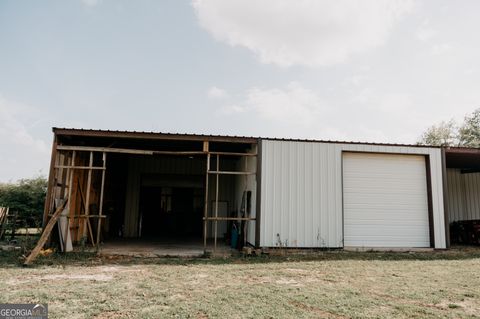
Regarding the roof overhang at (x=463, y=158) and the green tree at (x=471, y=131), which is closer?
the roof overhang at (x=463, y=158)

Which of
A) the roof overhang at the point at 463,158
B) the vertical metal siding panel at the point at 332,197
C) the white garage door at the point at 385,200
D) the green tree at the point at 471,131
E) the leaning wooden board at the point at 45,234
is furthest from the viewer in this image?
the green tree at the point at 471,131

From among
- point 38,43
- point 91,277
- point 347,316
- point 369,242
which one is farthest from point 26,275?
point 369,242

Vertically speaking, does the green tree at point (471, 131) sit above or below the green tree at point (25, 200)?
above

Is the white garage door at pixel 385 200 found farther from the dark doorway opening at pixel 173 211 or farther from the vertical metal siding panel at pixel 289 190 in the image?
the dark doorway opening at pixel 173 211

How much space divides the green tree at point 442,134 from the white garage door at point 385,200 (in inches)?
1197

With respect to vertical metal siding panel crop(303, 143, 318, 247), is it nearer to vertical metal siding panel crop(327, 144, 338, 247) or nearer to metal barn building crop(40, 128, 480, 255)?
metal barn building crop(40, 128, 480, 255)

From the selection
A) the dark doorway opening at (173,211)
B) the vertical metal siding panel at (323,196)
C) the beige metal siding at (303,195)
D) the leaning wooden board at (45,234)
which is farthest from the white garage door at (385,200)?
the leaning wooden board at (45,234)

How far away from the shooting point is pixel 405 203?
10.1 m

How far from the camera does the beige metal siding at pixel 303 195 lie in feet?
29.9

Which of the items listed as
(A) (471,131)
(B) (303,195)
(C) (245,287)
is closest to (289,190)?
(B) (303,195)

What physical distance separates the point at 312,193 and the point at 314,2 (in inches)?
204

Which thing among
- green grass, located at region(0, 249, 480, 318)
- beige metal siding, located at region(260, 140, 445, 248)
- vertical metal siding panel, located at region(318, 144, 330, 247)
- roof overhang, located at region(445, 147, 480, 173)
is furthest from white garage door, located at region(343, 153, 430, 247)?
green grass, located at region(0, 249, 480, 318)

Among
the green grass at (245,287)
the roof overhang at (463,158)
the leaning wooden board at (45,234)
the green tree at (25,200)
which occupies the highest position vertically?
the roof overhang at (463,158)

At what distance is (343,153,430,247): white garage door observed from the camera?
981 cm
